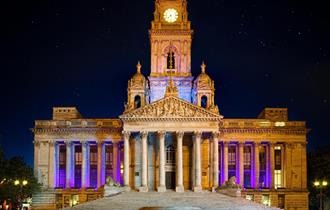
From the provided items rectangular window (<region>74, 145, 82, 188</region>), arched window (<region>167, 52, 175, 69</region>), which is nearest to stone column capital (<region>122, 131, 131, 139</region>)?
rectangular window (<region>74, 145, 82, 188</region>)

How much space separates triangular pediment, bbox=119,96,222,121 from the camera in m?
103

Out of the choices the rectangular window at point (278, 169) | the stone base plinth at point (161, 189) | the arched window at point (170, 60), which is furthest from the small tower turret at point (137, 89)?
the rectangular window at point (278, 169)

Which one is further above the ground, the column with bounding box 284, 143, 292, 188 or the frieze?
the frieze

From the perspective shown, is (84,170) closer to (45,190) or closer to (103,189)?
(45,190)

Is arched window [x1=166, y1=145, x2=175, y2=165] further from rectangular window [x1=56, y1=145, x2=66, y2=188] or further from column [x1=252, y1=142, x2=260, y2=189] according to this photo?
rectangular window [x1=56, y1=145, x2=66, y2=188]

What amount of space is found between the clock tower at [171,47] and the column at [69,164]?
15.4m

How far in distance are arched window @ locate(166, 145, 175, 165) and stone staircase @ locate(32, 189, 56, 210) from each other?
1978 centimetres

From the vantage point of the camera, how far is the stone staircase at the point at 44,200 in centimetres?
11262

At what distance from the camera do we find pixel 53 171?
374 ft

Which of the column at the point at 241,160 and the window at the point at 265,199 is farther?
the column at the point at 241,160

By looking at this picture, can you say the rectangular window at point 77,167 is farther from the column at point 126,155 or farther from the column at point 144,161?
→ the column at point 144,161

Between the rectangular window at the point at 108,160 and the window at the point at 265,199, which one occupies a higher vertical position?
the rectangular window at the point at 108,160

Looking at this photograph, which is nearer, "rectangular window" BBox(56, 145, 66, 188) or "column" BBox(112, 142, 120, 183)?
"column" BBox(112, 142, 120, 183)

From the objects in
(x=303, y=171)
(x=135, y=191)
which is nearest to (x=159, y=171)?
(x=135, y=191)
